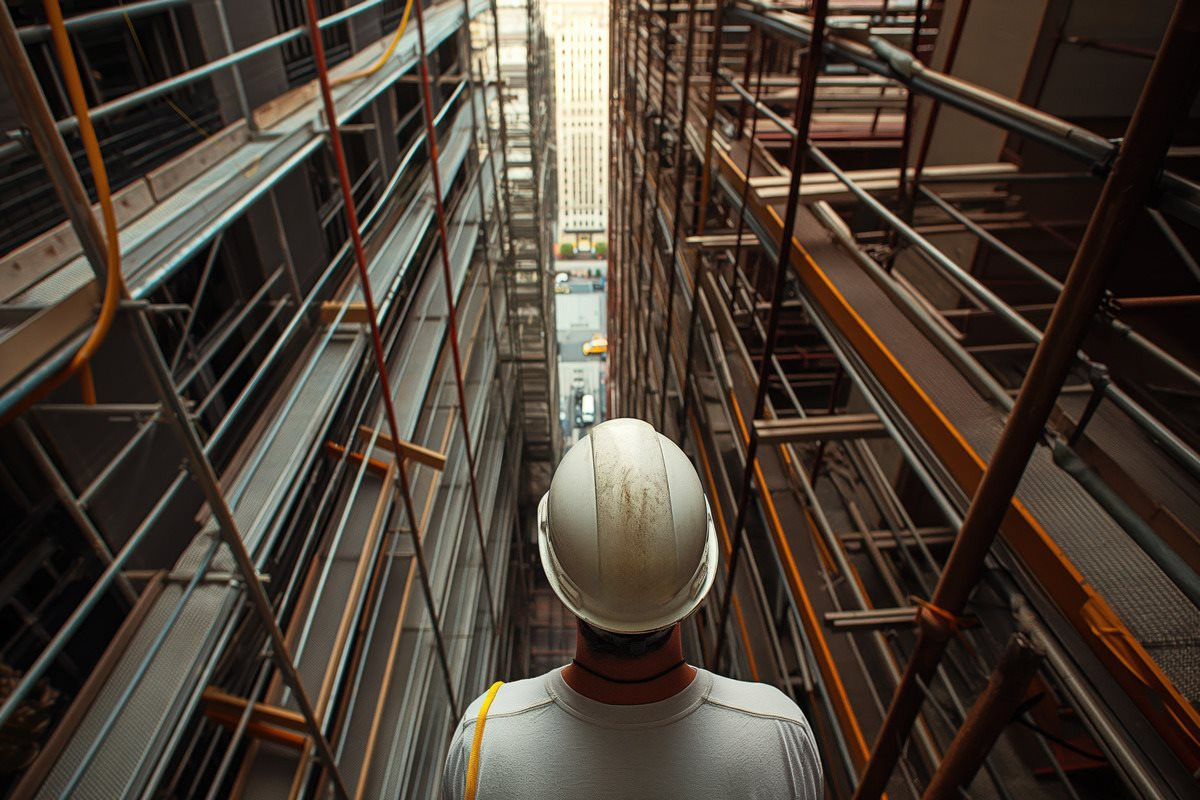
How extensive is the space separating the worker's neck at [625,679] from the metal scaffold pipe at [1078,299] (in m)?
0.54

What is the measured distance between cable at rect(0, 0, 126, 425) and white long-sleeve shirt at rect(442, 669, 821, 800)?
101cm

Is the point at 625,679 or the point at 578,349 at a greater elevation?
the point at 625,679

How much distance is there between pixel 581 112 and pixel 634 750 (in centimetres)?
3817

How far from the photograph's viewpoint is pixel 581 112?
35906 mm

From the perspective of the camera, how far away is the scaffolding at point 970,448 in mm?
1166

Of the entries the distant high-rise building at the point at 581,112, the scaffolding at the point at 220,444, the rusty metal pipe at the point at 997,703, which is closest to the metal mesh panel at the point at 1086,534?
the rusty metal pipe at the point at 997,703

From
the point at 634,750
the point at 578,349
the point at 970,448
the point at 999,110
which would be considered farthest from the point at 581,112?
the point at 634,750

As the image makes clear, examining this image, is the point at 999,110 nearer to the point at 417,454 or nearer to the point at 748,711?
the point at 748,711

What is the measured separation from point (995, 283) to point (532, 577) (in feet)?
25.6

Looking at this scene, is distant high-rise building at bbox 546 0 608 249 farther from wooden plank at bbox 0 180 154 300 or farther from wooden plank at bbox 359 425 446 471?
wooden plank at bbox 0 180 154 300

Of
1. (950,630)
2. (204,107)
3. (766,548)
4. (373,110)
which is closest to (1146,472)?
(950,630)

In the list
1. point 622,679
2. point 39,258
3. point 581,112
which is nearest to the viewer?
point 622,679

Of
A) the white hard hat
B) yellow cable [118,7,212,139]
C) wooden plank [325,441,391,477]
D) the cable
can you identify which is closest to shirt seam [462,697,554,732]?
the white hard hat

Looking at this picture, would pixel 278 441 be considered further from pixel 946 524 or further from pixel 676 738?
pixel 946 524
